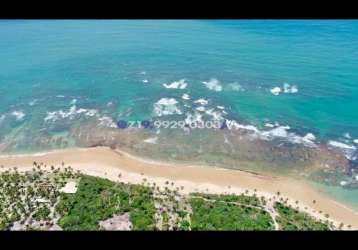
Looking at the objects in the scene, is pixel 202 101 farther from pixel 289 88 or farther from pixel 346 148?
pixel 346 148

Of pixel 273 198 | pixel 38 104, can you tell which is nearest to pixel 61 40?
pixel 38 104

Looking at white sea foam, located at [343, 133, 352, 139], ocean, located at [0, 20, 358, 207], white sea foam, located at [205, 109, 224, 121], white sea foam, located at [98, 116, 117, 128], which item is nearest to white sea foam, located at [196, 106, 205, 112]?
ocean, located at [0, 20, 358, 207]

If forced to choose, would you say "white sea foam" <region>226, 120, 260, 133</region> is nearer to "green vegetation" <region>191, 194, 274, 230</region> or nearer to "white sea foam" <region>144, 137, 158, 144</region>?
"white sea foam" <region>144, 137, 158, 144</region>

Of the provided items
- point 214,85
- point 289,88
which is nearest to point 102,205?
point 214,85

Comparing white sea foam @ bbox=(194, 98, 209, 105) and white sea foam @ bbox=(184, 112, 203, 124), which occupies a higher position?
white sea foam @ bbox=(194, 98, 209, 105)

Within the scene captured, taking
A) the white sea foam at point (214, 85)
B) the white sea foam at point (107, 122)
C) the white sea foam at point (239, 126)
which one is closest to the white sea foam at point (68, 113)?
the white sea foam at point (107, 122)

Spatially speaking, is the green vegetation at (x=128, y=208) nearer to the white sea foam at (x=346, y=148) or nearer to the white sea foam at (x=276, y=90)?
the white sea foam at (x=346, y=148)

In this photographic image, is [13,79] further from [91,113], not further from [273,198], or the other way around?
[273,198]
